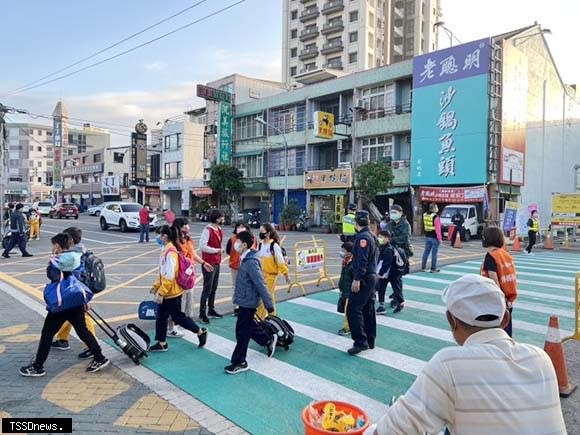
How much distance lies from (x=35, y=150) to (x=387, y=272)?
102 meters

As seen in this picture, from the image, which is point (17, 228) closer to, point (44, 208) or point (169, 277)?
point (169, 277)

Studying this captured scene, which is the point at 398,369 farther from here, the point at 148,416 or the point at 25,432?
→ the point at 25,432

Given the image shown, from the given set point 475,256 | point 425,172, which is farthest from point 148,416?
point 425,172

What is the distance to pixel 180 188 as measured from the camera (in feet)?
153

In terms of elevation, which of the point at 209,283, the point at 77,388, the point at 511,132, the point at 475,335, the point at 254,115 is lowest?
the point at 77,388

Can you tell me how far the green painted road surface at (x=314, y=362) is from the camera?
4.02 meters

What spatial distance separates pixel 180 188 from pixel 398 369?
44.1 meters

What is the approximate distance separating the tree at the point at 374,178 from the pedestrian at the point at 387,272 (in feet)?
60.9

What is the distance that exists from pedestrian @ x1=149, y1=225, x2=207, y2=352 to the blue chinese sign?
22089 millimetres

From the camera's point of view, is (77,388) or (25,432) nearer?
(25,432)

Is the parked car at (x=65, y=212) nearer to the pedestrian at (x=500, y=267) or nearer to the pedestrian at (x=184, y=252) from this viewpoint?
the pedestrian at (x=184, y=252)

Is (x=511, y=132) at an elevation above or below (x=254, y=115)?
below

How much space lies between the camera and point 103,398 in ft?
13.6

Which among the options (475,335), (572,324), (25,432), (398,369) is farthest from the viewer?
(572,324)
